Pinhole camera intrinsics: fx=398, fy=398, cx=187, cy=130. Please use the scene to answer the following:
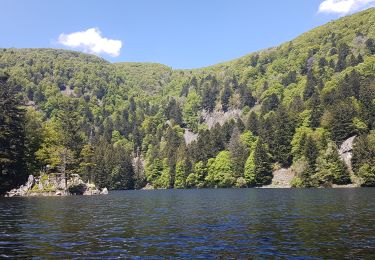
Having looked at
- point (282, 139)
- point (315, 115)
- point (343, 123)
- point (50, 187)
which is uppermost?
point (315, 115)

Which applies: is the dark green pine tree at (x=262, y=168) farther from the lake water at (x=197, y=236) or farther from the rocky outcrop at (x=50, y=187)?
the lake water at (x=197, y=236)

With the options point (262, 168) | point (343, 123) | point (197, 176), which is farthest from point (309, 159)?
point (197, 176)

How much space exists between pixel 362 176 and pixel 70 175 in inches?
3665

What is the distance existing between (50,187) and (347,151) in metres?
105

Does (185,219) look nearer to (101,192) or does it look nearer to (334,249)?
(334,249)

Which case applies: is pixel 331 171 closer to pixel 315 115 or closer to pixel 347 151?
pixel 347 151

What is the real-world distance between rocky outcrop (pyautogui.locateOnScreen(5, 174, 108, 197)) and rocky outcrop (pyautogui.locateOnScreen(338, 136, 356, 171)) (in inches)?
3552

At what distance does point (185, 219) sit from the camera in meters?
45.0

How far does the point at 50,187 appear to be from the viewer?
112 metres

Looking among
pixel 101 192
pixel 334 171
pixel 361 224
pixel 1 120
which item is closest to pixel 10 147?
pixel 1 120

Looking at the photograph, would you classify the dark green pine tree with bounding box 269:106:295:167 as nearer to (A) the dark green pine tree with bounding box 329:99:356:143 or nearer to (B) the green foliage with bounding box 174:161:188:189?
(A) the dark green pine tree with bounding box 329:99:356:143

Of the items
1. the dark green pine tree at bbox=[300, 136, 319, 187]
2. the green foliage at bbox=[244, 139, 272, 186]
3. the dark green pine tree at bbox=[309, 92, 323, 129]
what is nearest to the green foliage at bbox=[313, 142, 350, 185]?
the dark green pine tree at bbox=[300, 136, 319, 187]

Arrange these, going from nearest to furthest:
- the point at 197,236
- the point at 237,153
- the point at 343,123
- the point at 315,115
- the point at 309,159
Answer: the point at 197,236 < the point at 309,159 < the point at 343,123 < the point at 315,115 < the point at 237,153

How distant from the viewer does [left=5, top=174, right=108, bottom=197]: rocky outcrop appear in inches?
4156
